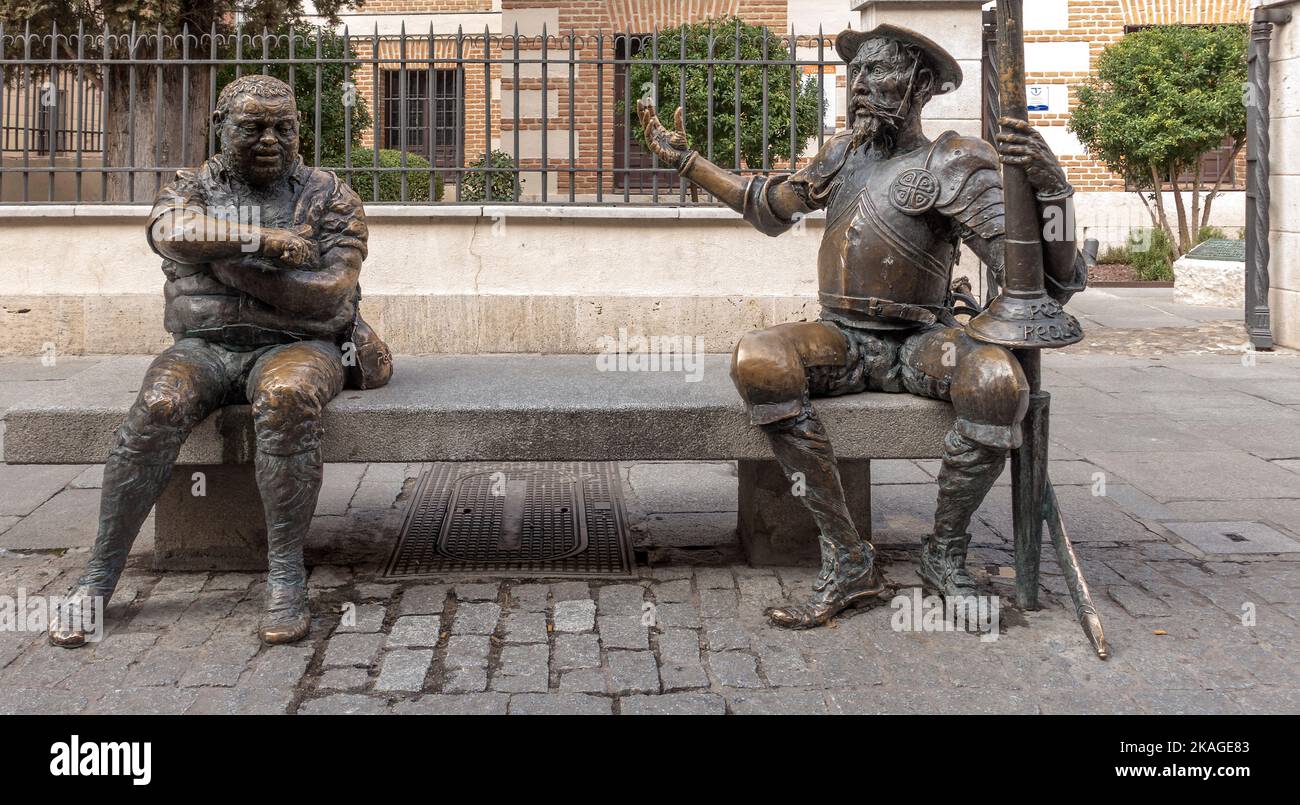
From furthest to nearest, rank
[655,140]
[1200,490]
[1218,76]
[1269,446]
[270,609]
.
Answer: [1218,76], [1269,446], [1200,490], [655,140], [270,609]

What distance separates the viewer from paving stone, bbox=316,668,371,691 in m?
3.61

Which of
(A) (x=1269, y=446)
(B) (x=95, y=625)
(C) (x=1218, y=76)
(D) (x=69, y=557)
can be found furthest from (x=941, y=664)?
(C) (x=1218, y=76)

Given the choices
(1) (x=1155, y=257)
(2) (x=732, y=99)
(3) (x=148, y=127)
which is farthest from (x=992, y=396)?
(1) (x=1155, y=257)

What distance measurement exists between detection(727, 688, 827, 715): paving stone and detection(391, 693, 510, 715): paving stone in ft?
2.00

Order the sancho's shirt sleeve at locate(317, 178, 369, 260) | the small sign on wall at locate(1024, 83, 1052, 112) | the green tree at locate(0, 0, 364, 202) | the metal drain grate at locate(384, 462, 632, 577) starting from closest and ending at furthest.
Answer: the sancho's shirt sleeve at locate(317, 178, 369, 260), the metal drain grate at locate(384, 462, 632, 577), the green tree at locate(0, 0, 364, 202), the small sign on wall at locate(1024, 83, 1052, 112)

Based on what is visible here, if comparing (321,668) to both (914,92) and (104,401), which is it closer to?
(104,401)

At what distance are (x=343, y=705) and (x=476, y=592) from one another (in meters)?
0.98

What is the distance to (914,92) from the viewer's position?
4.32m

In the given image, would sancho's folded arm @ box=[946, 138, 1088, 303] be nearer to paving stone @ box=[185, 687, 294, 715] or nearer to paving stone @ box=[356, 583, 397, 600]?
paving stone @ box=[356, 583, 397, 600]

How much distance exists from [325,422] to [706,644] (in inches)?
54.0

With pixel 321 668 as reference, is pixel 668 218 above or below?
above

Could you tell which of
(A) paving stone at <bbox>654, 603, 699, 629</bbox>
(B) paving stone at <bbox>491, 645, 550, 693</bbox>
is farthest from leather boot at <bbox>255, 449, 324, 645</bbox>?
(A) paving stone at <bbox>654, 603, 699, 629</bbox>

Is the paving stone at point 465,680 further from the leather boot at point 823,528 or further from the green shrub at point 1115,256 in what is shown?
the green shrub at point 1115,256

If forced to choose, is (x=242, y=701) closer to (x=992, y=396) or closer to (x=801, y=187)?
(x=992, y=396)
